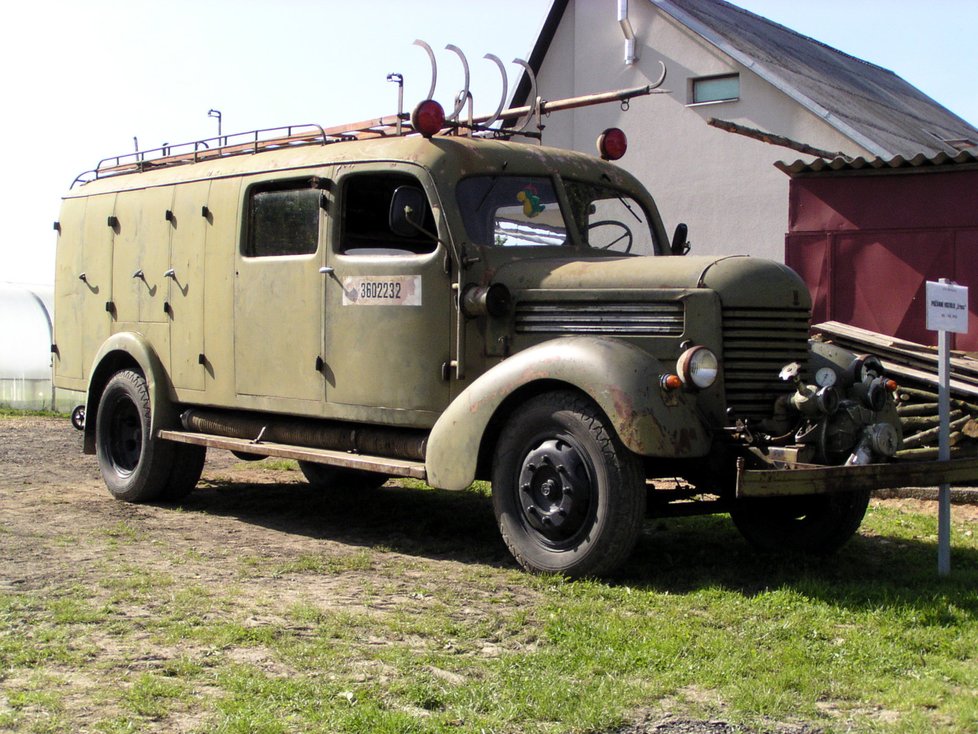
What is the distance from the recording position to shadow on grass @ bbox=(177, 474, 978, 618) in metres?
6.10

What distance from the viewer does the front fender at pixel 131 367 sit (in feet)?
29.1

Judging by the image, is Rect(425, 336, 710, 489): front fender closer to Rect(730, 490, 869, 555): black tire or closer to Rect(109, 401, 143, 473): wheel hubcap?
Rect(730, 490, 869, 555): black tire

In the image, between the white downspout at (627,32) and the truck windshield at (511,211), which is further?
the white downspout at (627,32)

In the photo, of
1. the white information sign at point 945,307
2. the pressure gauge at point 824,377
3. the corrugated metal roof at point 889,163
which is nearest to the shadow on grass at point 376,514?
the pressure gauge at point 824,377

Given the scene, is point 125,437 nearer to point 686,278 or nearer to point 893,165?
point 686,278

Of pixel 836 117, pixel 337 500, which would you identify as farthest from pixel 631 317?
pixel 836 117

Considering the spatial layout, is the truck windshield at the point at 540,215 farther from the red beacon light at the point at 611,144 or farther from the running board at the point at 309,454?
the running board at the point at 309,454

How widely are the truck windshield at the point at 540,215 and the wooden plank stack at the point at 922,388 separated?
2909mm

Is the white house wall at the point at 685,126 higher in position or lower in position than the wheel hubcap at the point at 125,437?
higher

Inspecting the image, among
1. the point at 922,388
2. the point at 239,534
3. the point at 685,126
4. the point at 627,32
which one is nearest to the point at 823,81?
the point at 685,126

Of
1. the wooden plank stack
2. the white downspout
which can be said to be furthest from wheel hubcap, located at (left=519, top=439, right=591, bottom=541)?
the white downspout

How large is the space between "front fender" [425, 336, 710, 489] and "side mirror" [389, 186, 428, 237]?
1026 millimetres

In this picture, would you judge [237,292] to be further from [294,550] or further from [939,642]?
[939,642]

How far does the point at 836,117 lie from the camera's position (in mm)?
16922
